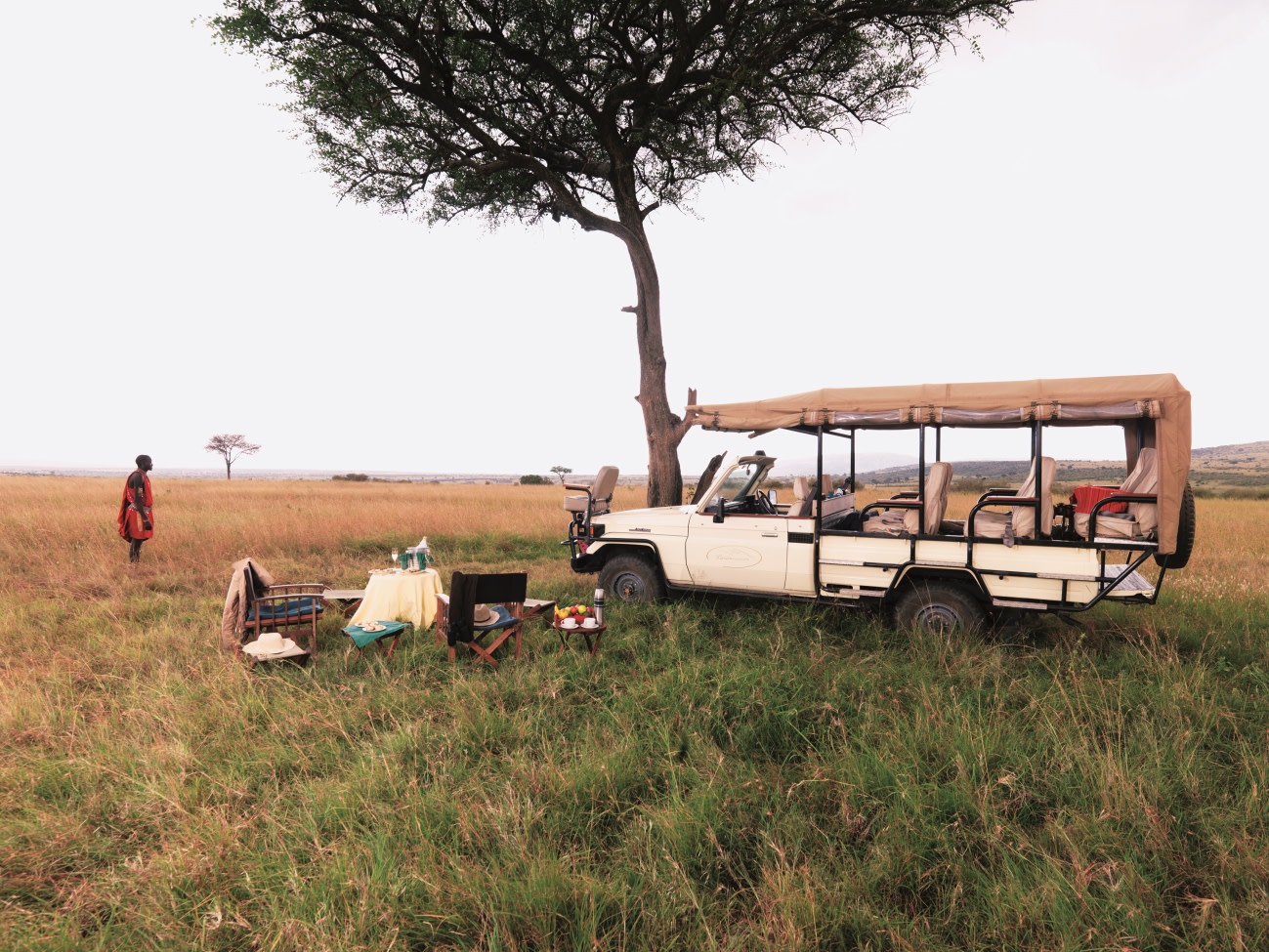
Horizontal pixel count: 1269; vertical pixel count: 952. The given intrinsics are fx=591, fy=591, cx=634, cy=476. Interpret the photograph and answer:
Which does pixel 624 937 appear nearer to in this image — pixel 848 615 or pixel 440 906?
pixel 440 906

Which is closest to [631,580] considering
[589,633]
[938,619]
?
[589,633]

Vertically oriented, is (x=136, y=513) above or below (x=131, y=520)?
above

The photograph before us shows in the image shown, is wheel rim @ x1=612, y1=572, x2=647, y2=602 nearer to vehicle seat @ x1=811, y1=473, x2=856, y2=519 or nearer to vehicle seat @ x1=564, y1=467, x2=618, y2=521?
vehicle seat @ x1=564, y1=467, x2=618, y2=521

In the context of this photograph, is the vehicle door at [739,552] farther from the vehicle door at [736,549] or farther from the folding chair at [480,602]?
the folding chair at [480,602]

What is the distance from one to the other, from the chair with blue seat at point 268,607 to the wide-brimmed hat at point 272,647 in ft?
0.81

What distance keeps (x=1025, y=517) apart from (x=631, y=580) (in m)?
4.31

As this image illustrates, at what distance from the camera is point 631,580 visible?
7.52m

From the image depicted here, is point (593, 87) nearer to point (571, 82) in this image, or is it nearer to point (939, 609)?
point (571, 82)

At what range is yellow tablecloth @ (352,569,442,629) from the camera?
6617 millimetres

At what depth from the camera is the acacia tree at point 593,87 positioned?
9.73 m

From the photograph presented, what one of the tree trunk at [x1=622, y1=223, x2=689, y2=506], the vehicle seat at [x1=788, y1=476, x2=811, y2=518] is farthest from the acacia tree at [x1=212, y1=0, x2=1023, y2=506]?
the vehicle seat at [x1=788, y1=476, x2=811, y2=518]

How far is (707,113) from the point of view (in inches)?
474

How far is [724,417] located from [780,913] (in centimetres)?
505

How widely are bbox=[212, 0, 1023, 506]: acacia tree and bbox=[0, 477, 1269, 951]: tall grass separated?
20.5 feet
